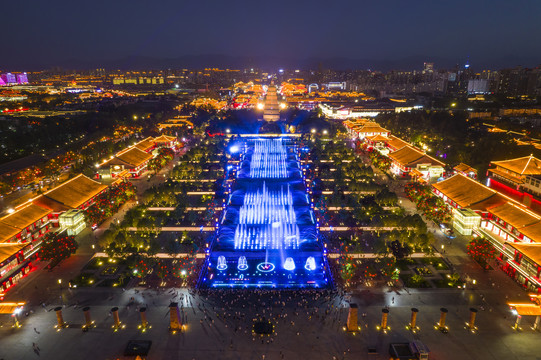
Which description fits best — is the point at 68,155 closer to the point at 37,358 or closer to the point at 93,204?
the point at 93,204

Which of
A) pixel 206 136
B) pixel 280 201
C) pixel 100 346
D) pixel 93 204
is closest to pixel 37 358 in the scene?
pixel 100 346

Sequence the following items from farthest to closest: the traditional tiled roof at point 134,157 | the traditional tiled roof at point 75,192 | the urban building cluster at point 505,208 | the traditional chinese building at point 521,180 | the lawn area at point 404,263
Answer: the traditional tiled roof at point 134,157 < the traditional tiled roof at point 75,192 < the traditional chinese building at point 521,180 < the lawn area at point 404,263 < the urban building cluster at point 505,208

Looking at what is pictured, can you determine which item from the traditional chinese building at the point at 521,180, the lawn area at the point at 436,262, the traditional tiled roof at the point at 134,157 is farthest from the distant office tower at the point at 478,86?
the lawn area at the point at 436,262

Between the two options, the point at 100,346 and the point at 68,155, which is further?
the point at 68,155

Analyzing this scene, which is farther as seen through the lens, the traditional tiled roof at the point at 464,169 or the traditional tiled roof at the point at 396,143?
the traditional tiled roof at the point at 396,143

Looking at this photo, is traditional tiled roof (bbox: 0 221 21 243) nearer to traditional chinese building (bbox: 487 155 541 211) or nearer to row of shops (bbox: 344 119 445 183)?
row of shops (bbox: 344 119 445 183)

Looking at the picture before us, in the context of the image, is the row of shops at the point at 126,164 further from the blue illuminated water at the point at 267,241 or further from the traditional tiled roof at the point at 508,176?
the traditional tiled roof at the point at 508,176
